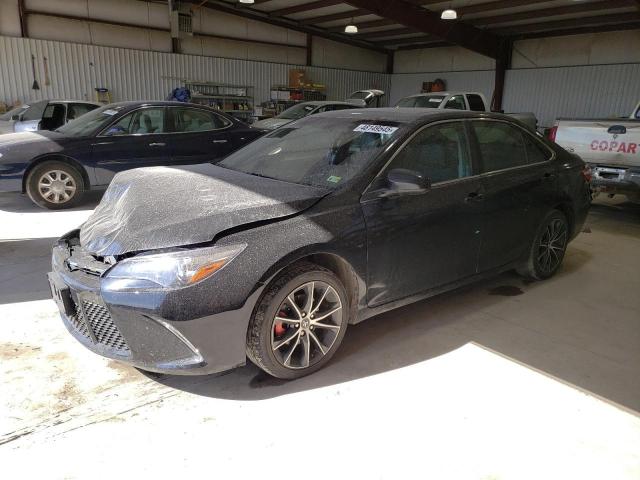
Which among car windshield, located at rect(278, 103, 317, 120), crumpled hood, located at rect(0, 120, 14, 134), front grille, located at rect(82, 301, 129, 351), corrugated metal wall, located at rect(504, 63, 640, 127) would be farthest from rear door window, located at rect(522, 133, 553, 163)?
corrugated metal wall, located at rect(504, 63, 640, 127)

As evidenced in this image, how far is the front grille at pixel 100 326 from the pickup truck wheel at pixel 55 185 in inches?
181

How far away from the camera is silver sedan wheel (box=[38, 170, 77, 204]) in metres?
6.28

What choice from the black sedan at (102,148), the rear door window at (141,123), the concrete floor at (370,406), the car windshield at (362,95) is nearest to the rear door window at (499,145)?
the concrete floor at (370,406)

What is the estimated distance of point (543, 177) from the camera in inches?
150

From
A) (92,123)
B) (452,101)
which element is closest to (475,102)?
(452,101)

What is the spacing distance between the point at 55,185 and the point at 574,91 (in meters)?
15.2

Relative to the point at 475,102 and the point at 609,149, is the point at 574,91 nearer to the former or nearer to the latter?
the point at 475,102

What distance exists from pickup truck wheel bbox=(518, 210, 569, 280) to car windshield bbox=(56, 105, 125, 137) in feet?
18.1

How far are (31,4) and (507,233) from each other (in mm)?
14019

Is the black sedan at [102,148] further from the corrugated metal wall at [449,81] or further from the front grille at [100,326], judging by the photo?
the corrugated metal wall at [449,81]

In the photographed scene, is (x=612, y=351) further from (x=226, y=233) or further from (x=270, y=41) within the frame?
(x=270, y=41)

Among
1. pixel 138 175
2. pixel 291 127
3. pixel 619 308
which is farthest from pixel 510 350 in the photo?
pixel 138 175

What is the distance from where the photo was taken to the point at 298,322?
254 cm

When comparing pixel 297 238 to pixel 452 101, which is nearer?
pixel 297 238
